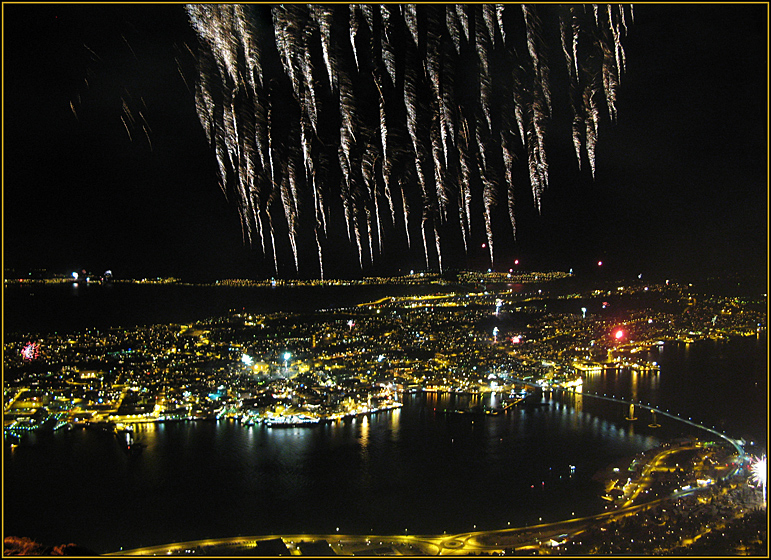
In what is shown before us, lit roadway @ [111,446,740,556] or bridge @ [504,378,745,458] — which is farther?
bridge @ [504,378,745,458]

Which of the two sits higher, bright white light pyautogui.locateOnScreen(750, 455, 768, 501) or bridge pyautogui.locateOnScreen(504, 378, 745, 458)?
bright white light pyautogui.locateOnScreen(750, 455, 768, 501)

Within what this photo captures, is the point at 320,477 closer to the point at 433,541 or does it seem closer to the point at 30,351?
the point at 433,541

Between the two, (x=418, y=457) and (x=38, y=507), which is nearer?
(x=38, y=507)

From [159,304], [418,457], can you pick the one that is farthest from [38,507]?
[159,304]

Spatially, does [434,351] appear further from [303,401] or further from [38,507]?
[38,507]

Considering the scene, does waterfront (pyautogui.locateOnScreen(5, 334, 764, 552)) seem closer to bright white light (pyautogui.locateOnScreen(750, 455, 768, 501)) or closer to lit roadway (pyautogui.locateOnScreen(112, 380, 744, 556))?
lit roadway (pyautogui.locateOnScreen(112, 380, 744, 556))

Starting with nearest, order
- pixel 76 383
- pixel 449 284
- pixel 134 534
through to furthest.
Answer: pixel 134 534, pixel 76 383, pixel 449 284

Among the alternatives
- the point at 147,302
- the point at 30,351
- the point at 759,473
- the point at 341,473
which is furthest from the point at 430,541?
the point at 147,302

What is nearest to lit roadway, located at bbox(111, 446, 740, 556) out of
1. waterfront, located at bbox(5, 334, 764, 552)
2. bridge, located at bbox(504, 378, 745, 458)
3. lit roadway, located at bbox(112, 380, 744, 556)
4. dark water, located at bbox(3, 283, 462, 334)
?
lit roadway, located at bbox(112, 380, 744, 556)
